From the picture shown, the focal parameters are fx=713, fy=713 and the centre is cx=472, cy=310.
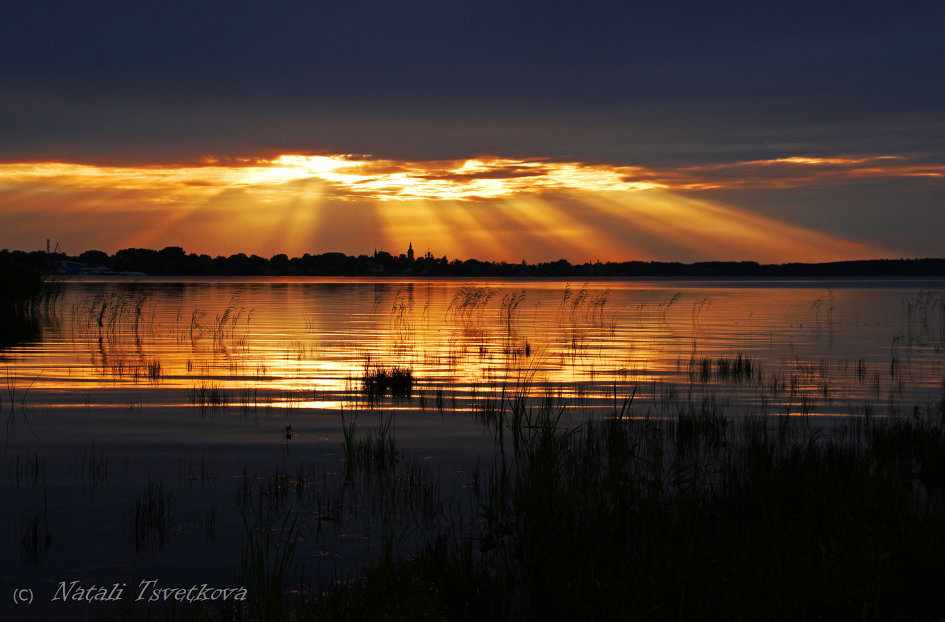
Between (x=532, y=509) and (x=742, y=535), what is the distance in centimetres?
223

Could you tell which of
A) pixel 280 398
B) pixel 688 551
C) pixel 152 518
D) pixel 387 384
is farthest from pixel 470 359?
pixel 688 551

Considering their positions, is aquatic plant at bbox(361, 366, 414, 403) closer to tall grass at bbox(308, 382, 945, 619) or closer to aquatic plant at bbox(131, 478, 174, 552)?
tall grass at bbox(308, 382, 945, 619)

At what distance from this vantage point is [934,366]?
73.5ft

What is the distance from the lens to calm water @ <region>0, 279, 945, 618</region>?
7.90 meters

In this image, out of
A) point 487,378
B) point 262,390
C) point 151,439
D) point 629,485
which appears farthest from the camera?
point 487,378

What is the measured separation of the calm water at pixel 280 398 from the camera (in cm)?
790

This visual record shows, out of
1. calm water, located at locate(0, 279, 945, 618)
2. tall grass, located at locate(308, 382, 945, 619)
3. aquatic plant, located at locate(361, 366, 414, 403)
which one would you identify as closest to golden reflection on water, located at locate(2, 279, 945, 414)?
calm water, located at locate(0, 279, 945, 618)

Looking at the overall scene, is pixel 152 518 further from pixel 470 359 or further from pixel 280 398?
pixel 470 359

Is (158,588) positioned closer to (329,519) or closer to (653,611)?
(329,519)

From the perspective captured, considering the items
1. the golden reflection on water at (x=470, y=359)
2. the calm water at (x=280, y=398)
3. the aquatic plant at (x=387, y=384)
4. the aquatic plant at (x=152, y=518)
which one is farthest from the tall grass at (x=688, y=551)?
the aquatic plant at (x=387, y=384)

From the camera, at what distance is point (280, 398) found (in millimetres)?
17016

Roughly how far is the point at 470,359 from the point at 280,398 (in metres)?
9.19

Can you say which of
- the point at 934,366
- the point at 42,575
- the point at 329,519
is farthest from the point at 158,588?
the point at 934,366

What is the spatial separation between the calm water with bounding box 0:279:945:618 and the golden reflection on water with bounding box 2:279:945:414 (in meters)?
0.12
